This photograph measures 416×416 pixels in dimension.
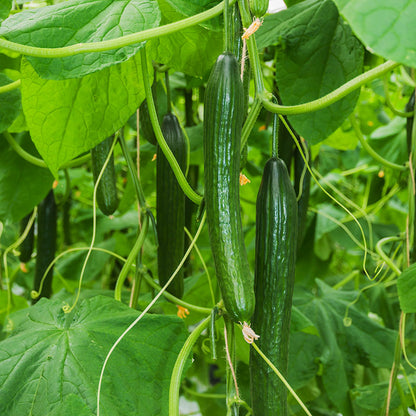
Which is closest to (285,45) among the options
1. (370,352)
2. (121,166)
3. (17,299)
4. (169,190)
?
(169,190)

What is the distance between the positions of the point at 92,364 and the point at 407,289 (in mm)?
459

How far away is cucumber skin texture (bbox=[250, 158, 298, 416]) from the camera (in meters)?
0.61

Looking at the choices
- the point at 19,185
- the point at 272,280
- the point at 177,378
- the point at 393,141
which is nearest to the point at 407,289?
the point at 272,280

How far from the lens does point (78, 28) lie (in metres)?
0.61

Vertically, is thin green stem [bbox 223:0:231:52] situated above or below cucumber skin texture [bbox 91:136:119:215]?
above

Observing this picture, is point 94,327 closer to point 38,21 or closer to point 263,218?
point 263,218

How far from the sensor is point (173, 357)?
0.71m

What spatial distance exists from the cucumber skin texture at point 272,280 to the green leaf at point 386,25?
213 mm

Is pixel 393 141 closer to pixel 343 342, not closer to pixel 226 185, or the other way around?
pixel 343 342

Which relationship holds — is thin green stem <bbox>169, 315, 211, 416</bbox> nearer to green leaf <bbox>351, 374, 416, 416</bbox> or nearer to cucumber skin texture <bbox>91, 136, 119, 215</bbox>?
cucumber skin texture <bbox>91, 136, 119, 215</bbox>

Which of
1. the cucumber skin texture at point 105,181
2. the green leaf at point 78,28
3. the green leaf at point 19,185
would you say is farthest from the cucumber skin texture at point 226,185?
the green leaf at point 19,185

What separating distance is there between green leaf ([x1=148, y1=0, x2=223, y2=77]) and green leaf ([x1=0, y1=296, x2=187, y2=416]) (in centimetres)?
38

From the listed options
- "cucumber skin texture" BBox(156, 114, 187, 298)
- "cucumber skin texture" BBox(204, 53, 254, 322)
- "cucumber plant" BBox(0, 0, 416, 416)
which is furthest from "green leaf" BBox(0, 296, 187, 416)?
"cucumber skin texture" BBox(204, 53, 254, 322)

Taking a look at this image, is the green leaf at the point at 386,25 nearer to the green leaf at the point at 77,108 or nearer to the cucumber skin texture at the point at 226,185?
the cucumber skin texture at the point at 226,185
